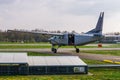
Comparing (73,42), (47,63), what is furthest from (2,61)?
(73,42)

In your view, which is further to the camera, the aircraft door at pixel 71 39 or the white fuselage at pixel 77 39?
the aircraft door at pixel 71 39

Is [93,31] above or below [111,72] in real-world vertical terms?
above

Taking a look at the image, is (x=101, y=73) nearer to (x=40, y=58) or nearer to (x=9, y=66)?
(x=40, y=58)

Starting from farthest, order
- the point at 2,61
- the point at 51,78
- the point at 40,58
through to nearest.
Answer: the point at 40,58
the point at 2,61
the point at 51,78

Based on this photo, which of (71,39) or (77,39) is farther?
(71,39)

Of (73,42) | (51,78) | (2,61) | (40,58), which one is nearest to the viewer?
(51,78)

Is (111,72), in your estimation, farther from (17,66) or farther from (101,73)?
(17,66)

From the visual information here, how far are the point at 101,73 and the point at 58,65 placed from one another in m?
4.64

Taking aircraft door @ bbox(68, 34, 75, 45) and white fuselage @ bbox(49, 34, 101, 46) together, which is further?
aircraft door @ bbox(68, 34, 75, 45)

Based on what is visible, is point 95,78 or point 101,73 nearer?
point 95,78

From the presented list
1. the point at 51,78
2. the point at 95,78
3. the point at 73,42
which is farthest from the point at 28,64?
the point at 73,42

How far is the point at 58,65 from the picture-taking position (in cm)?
3756

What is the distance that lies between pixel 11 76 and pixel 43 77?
3.28 meters

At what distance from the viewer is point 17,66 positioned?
120ft
